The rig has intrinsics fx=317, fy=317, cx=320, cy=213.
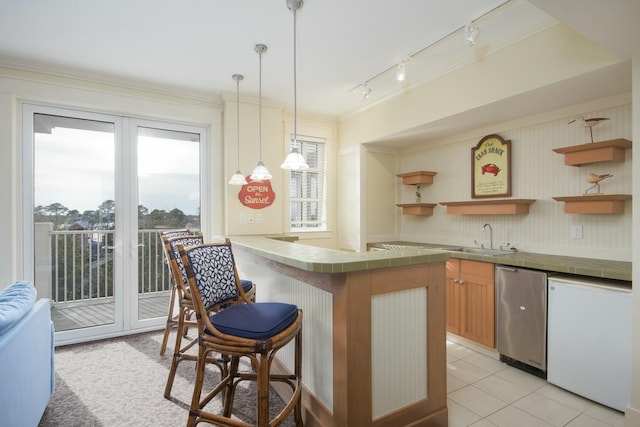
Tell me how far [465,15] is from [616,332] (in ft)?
7.90

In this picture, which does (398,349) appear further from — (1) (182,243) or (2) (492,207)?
(2) (492,207)

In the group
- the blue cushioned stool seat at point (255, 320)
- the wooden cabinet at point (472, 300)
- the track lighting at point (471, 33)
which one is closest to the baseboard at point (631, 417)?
the wooden cabinet at point (472, 300)

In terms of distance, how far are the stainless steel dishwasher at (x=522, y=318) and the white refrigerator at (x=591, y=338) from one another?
6 cm

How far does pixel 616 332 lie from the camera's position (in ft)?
6.84

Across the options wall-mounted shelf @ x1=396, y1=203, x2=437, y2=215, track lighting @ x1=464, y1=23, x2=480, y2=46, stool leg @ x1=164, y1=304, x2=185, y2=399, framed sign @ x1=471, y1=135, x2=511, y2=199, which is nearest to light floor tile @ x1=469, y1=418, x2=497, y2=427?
stool leg @ x1=164, y1=304, x2=185, y2=399

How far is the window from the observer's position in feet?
15.0

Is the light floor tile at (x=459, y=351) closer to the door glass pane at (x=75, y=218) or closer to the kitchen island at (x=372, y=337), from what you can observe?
the kitchen island at (x=372, y=337)

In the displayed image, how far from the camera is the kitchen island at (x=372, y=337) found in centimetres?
161

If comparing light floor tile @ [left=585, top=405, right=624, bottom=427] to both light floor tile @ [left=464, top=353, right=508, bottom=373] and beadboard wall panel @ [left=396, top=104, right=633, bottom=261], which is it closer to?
light floor tile @ [left=464, top=353, right=508, bottom=373]

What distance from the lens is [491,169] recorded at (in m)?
3.47

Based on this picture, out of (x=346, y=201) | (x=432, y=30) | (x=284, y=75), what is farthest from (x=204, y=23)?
(x=346, y=201)

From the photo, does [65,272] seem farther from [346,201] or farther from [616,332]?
[616,332]

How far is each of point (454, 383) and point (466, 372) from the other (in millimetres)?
257

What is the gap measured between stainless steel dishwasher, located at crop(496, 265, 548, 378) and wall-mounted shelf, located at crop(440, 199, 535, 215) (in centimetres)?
66
